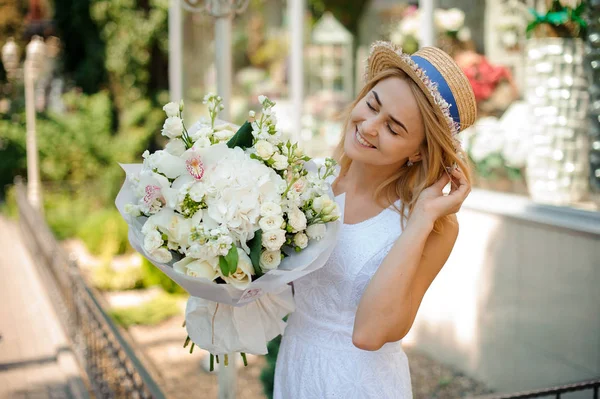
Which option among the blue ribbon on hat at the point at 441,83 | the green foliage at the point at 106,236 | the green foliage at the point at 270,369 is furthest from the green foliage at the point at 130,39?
the blue ribbon on hat at the point at 441,83

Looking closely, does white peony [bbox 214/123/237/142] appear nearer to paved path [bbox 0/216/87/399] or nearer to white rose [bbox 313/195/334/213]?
white rose [bbox 313/195/334/213]

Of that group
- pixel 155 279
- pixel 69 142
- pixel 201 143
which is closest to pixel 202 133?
pixel 201 143

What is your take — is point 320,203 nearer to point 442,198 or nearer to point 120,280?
point 442,198

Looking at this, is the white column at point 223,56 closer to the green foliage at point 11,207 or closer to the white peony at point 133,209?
the white peony at point 133,209

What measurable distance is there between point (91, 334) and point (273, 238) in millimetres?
3237

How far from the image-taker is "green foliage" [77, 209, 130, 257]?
8.84 meters

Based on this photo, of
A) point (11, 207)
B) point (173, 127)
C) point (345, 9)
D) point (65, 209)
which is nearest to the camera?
point (173, 127)

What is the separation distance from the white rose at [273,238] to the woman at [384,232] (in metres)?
0.34

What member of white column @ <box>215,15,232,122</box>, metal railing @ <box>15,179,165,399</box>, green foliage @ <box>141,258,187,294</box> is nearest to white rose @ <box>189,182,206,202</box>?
metal railing @ <box>15,179,165,399</box>

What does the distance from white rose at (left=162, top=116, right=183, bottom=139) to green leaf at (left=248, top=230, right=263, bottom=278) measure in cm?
35

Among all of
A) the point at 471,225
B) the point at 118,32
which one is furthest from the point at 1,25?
the point at 471,225

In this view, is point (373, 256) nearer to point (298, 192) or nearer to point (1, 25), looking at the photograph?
point (298, 192)

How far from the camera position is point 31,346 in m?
5.49

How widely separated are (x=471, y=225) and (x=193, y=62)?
22.5ft
